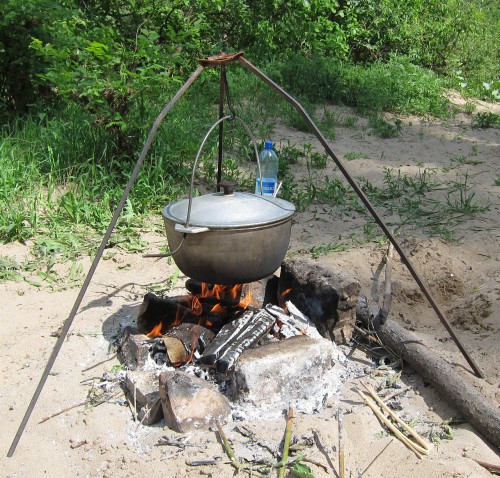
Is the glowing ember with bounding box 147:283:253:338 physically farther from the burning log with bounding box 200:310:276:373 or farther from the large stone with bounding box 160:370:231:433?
the large stone with bounding box 160:370:231:433

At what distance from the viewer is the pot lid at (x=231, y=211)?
2.93 meters

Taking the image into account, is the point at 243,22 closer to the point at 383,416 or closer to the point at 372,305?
the point at 372,305

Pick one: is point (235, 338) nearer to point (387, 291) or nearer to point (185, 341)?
point (185, 341)

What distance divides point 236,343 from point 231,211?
0.70 metres

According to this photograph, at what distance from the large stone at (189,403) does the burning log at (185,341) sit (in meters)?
0.33

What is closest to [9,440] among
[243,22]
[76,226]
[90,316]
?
[90,316]

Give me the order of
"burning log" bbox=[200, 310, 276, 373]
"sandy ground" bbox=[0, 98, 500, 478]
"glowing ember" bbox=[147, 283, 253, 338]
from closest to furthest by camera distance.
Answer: "sandy ground" bbox=[0, 98, 500, 478] < "burning log" bbox=[200, 310, 276, 373] < "glowing ember" bbox=[147, 283, 253, 338]

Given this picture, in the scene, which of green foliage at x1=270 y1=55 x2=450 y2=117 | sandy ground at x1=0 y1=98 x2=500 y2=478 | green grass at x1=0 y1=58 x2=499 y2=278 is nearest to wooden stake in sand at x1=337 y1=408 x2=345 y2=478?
sandy ground at x1=0 y1=98 x2=500 y2=478

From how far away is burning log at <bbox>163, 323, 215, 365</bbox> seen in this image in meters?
3.25

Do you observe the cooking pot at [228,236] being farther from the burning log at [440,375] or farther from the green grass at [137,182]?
the green grass at [137,182]

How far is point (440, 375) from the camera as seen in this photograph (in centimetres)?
305

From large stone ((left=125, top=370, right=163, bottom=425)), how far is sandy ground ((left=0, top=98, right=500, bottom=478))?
5 centimetres

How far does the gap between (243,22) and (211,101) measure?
7.74ft

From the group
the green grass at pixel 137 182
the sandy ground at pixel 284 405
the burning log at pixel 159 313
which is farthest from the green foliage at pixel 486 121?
the burning log at pixel 159 313
